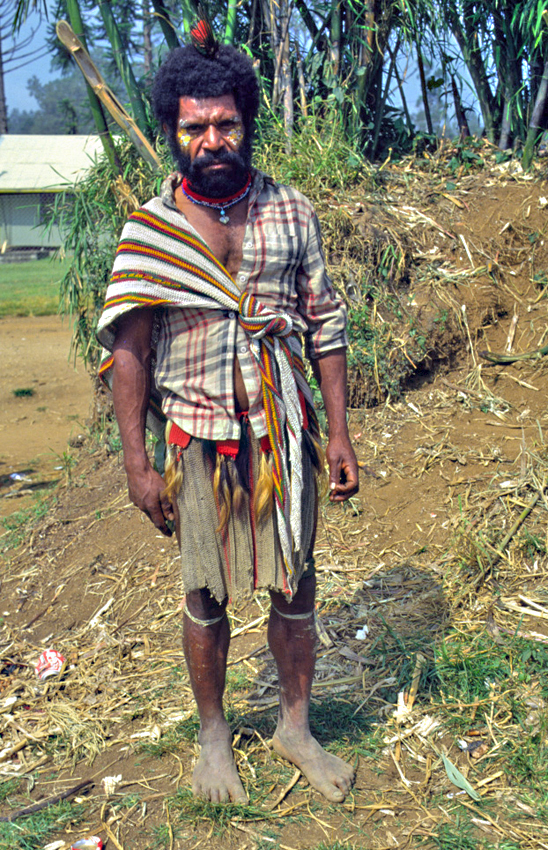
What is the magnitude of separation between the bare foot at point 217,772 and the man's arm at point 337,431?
804 millimetres

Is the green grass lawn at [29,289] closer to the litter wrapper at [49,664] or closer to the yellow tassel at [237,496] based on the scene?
the litter wrapper at [49,664]

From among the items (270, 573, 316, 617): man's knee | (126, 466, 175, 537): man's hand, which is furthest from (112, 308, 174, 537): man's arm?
(270, 573, 316, 617): man's knee

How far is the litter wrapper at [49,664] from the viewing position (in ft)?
10.1

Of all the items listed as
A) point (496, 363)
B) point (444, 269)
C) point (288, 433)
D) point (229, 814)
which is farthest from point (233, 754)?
point (444, 269)

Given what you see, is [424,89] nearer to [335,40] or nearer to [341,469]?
[335,40]

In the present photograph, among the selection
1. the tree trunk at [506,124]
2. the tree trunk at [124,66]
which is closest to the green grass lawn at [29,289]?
the tree trunk at [124,66]

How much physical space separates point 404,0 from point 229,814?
4291 mm

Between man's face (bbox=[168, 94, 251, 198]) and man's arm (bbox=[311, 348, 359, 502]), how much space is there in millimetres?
574

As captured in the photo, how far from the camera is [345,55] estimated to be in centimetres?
471

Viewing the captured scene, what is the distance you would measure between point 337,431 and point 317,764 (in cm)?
101

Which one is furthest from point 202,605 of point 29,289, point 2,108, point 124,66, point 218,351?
point 2,108

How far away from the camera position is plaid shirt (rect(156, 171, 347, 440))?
1976mm

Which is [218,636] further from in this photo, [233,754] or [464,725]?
[464,725]

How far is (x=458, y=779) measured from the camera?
87.4 inches
